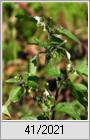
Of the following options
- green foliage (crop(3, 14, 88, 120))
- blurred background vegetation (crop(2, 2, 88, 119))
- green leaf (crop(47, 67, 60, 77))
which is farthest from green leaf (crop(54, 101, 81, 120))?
blurred background vegetation (crop(2, 2, 88, 119))

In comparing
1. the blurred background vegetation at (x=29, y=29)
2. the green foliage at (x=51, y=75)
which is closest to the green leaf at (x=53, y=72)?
the green foliage at (x=51, y=75)

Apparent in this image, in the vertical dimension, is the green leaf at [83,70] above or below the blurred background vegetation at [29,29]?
below

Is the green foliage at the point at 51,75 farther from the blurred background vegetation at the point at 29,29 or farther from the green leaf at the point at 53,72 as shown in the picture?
the blurred background vegetation at the point at 29,29

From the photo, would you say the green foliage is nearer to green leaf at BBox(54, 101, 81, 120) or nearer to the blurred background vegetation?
green leaf at BBox(54, 101, 81, 120)

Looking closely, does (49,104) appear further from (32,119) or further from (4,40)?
(4,40)

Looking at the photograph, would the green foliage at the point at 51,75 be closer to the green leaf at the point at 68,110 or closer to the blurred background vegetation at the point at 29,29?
the green leaf at the point at 68,110

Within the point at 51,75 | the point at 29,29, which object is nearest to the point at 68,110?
the point at 51,75

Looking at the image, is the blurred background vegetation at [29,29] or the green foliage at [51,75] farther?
the blurred background vegetation at [29,29]

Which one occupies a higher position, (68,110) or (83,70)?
(83,70)

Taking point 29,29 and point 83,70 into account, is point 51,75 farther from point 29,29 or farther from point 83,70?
point 29,29
